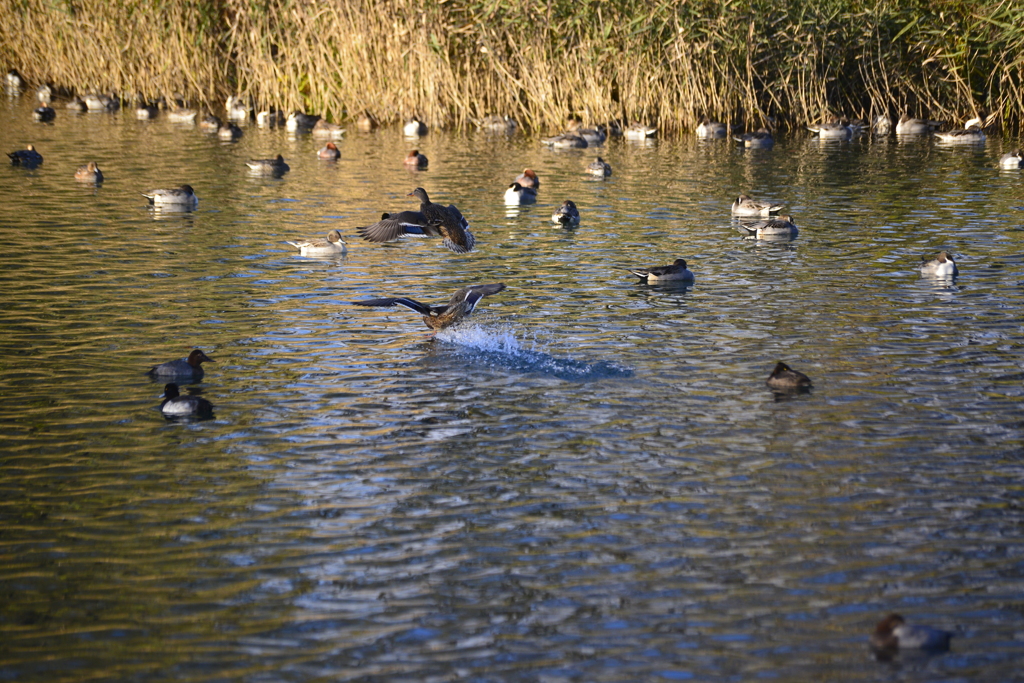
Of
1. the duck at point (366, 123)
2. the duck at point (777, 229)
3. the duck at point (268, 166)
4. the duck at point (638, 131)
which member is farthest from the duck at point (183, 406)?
the duck at point (366, 123)

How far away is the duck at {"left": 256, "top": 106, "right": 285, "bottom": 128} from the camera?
32.5 metres

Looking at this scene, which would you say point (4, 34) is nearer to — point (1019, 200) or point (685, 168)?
point (685, 168)

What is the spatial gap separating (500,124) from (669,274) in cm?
1633

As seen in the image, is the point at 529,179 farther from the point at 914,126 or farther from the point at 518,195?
the point at 914,126

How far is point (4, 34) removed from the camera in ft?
129

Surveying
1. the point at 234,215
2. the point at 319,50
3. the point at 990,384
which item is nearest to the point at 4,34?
the point at 319,50

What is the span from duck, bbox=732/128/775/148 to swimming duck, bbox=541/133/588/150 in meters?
3.76

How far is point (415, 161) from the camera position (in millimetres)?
23891

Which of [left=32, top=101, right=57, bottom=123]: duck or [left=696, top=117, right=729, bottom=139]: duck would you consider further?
[left=32, top=101, right=57, bottom=123]: duck

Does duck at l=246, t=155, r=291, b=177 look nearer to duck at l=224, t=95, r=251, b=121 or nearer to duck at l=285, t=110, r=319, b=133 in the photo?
duck at l=285, t=110, r=319, b=133

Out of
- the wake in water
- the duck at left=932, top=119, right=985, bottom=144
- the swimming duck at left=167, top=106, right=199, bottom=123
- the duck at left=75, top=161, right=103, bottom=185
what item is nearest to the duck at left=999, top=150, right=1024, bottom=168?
the duck at left=932, top=119, right=985, bottom=144

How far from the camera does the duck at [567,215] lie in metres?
18.0

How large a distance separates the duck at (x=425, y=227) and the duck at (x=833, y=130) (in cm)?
1694

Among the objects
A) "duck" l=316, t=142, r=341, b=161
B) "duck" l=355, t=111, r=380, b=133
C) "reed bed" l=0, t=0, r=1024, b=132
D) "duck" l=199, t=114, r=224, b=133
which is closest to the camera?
"duck" l=316, t=142, r=341, b=161
